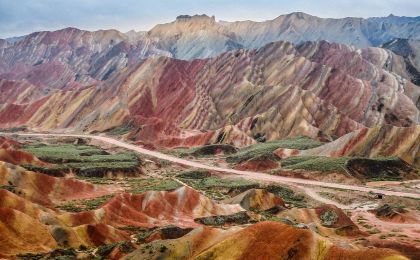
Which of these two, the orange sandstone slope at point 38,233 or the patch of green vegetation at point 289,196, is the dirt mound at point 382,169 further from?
the orange sandstone slope at point 38,233

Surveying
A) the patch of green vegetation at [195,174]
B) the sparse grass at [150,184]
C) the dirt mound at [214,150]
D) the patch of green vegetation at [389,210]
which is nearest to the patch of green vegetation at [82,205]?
the sparse grass at [150,184]

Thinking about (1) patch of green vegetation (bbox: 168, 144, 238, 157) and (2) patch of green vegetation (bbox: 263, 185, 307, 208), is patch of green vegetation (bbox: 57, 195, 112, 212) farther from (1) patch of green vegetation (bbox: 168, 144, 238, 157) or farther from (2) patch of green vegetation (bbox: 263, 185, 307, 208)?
(1) patch of green vegetation (bbox: 168, 144, 238, 157)

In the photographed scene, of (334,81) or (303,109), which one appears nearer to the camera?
(303,109)

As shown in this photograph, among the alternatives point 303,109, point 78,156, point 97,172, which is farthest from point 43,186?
point 303,109

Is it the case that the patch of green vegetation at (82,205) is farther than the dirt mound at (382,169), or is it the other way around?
the dirt mound at (382,169)

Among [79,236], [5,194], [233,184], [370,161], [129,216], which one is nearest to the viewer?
[79,236]

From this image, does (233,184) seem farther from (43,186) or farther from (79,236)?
(79,236)

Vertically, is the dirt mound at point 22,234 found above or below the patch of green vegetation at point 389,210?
above

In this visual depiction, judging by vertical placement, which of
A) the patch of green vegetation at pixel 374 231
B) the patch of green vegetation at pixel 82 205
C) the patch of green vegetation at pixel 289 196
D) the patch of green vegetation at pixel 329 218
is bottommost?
the patch of green vegetation at pixel 289 196

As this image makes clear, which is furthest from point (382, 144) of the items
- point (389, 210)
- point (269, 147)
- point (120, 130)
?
point (120, 130)
